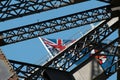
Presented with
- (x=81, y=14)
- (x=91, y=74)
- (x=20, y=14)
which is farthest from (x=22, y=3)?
(x=91, y=74)

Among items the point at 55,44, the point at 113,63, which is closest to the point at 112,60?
the point at 113,63

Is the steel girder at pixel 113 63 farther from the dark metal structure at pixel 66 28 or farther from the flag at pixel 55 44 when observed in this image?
the flag at pixel 55 44

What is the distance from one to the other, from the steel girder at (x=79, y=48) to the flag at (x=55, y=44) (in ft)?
27.0

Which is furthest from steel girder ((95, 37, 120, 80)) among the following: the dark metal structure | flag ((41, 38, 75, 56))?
flag ((41, 38, 75, 56))

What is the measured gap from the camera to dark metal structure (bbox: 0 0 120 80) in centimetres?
2450

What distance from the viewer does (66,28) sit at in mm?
25984

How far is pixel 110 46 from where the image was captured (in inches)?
1073

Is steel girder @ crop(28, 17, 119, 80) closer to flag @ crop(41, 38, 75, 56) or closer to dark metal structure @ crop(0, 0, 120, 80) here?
dark metal structure @ crop(0, 0, 120, 80)

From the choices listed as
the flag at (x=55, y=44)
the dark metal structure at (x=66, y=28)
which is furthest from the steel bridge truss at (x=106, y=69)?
the flag at (x=55, y=44)

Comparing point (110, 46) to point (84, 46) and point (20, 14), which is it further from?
point (20, 14)

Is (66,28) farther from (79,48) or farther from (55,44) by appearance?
(55,44)

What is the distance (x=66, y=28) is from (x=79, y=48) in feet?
4.81

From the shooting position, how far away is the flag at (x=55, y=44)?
35.5m

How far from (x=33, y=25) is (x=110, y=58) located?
545cm
